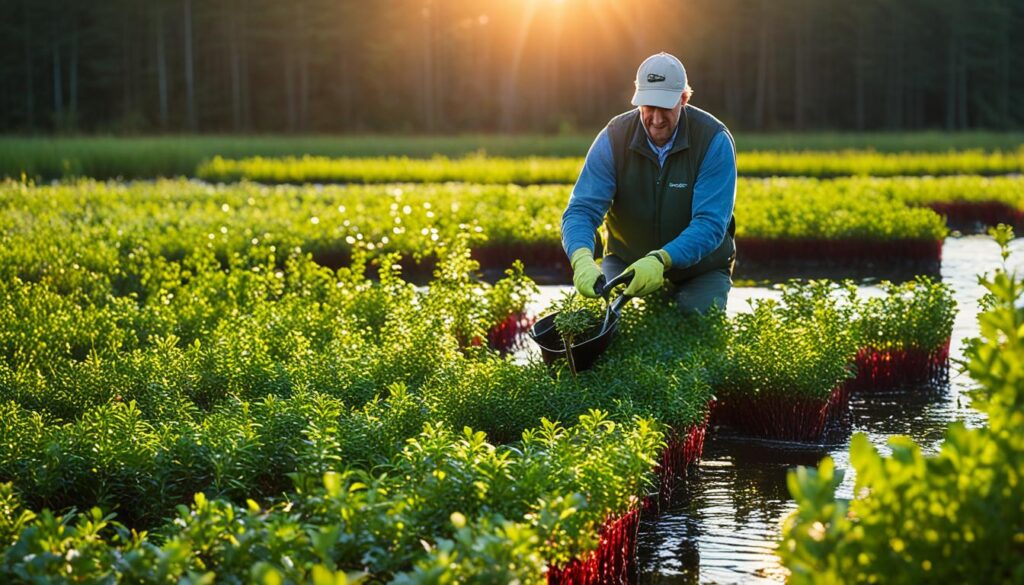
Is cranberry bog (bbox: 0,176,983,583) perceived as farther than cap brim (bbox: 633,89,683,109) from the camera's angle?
No

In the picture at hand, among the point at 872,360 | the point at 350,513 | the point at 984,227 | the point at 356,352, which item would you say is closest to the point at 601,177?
the point at 356,352

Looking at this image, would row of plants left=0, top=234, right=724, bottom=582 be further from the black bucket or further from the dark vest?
the dark vest

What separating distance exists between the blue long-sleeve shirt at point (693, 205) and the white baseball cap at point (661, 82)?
0.51 metres

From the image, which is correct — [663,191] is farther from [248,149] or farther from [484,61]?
[484,61]

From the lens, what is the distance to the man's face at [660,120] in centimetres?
839

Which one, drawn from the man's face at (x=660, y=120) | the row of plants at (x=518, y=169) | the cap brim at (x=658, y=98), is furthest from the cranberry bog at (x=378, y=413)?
the row of plants at (x=518, y=169)

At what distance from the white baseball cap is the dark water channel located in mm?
2161

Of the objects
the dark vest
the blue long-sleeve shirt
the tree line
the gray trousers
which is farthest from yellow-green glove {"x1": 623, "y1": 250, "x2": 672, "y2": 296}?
the tree line

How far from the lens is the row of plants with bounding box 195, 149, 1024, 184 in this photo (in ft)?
93.2

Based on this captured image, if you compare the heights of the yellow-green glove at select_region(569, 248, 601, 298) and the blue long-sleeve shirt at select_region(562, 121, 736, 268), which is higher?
the blue long-sleeve shirt at select_region(562, 121, 736, 268)

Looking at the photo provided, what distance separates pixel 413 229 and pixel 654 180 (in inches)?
341

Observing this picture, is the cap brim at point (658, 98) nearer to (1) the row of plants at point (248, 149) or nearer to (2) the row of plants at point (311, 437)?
(2) the row of plants at point (311, 437)

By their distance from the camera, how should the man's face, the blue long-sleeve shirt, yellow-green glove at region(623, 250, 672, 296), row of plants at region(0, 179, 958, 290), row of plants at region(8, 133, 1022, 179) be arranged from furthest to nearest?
1. row of plants at region(8, 133, 1022, 179)
2. row of plants at region(0, 179, 958, 290)
3. the man's face
4. the blue long-sleeve shirt
5. yellow-green glove at region(623, 250, 672, 296)

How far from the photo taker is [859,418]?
9047 mm
